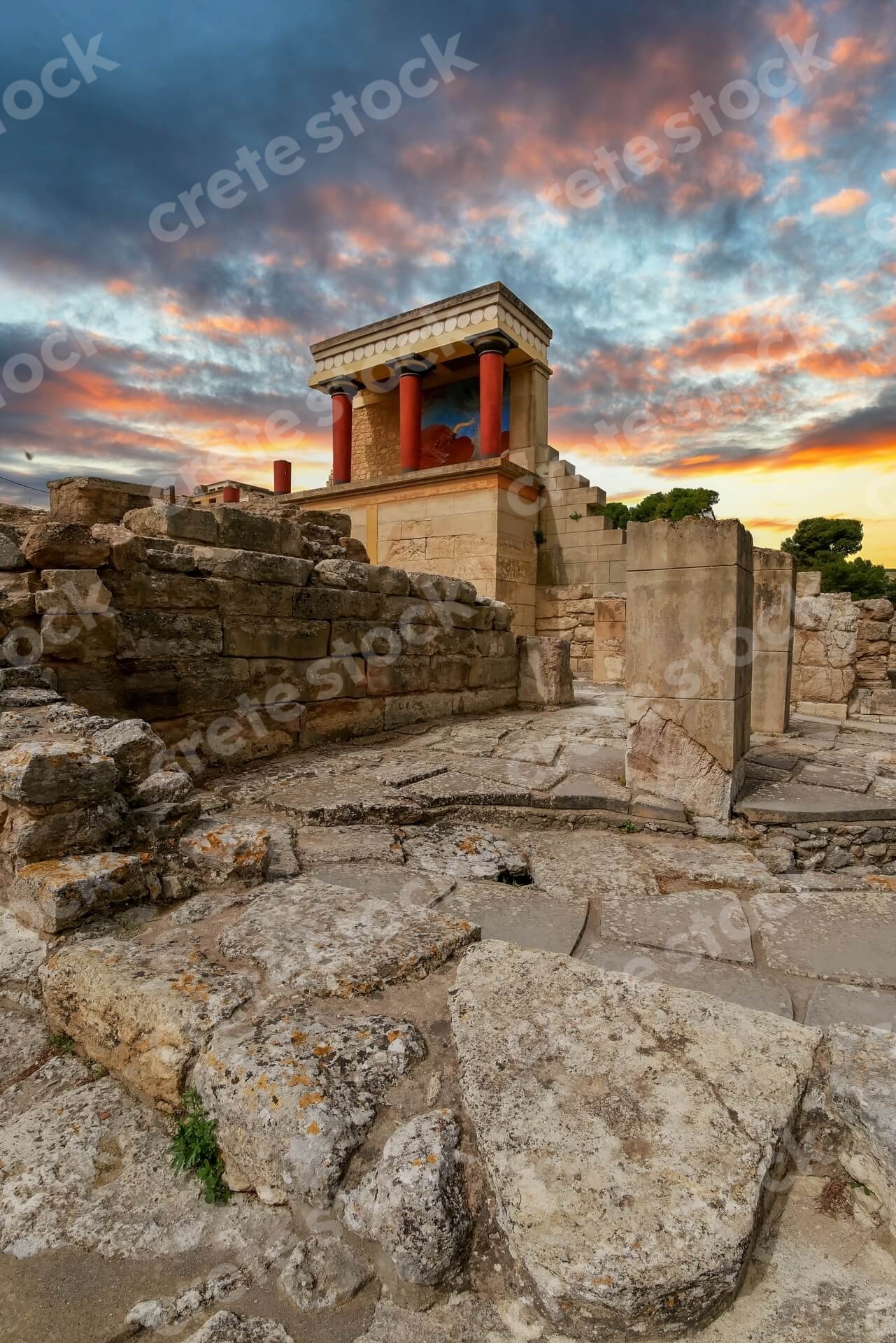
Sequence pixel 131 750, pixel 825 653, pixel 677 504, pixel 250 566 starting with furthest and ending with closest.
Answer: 1. pixel 677 504
2. pixel 825 653
3. pixel 250 566
4. pixel 131 750

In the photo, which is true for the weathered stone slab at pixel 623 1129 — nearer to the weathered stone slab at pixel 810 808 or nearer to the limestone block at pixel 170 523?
the weathered stone slab at pixel 810 808

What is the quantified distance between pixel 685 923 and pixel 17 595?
336 centimetres

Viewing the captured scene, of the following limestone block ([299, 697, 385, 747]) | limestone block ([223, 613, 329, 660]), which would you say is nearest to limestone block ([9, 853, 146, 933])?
limestone block ([223, 613, 329, 660])

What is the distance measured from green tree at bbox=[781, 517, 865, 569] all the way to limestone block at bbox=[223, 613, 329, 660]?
1000 inches

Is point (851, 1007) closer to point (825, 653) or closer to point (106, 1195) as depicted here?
point (106, 1195)

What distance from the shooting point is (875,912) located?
238 cm

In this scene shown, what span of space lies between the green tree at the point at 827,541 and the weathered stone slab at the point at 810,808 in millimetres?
24704

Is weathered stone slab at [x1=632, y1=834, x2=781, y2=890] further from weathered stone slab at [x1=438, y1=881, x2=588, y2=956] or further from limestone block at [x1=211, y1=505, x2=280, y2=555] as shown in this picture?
limestone block at [x1=211, y1=505, x2=280, y2=555]

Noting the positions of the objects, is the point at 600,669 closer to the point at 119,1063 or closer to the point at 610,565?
the point at 610,565

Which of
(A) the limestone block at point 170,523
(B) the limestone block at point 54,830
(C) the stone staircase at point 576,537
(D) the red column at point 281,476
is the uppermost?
(D) the red column at point 281,476

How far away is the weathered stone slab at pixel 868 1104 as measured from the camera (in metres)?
1.12

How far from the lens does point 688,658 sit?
3463 millimetres

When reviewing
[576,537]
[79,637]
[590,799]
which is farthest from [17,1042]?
[576,537]

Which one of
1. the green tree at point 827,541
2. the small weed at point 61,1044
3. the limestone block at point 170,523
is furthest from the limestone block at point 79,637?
the green tree at point 827,541
